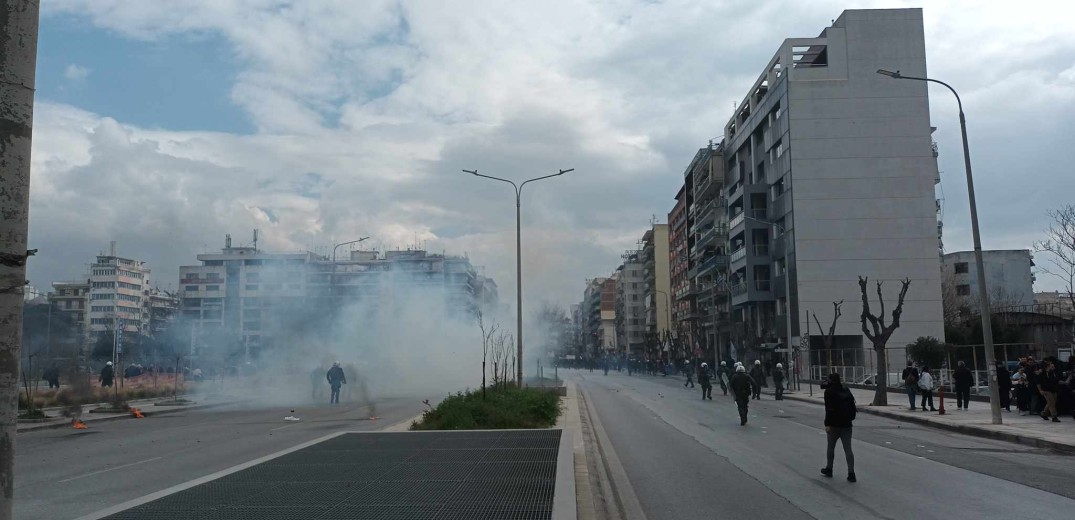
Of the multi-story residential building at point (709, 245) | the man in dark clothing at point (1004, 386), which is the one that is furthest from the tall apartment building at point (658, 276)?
the man in dark clothing at point (1004, 386)

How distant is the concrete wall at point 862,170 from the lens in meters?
59.2

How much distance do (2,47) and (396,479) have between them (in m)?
7.27

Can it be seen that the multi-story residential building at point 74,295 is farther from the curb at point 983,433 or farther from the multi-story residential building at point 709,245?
the curb at point 983,433

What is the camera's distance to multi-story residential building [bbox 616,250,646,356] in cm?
15312

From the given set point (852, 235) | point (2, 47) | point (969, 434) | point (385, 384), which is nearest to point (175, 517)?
point (2, 47)

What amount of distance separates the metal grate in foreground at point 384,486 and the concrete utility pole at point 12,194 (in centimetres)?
460

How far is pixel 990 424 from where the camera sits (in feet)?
67.4

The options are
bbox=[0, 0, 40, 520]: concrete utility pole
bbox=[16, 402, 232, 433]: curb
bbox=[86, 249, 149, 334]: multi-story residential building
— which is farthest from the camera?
bbox=[86, 249, 149, 334]: multi-story residential building

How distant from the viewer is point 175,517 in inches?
281

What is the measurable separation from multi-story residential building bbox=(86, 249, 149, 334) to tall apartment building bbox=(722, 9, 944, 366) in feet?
288

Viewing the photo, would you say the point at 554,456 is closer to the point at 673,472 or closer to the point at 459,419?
the point at 673,472

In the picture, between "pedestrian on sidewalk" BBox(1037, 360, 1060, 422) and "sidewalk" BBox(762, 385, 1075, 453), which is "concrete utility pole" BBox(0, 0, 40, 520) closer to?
"sidewalk" BBox(762, 385, 1075, 453)

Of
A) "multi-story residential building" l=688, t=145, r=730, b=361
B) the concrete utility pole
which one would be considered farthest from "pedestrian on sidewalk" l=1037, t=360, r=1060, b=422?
"multi-story residential building" l=688, t=145, r=730, b=361

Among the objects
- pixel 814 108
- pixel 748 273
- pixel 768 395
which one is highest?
pixel 814 108
